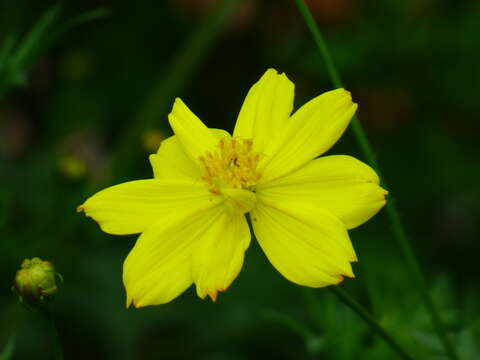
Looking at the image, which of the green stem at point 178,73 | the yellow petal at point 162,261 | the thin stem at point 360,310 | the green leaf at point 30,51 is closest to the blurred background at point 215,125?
the green stem at point 178,73

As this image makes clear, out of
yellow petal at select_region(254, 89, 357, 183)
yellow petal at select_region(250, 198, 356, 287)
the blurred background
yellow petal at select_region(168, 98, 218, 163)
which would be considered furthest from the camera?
Answer: the blurred background

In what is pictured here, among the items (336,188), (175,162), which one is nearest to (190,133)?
(175,162)

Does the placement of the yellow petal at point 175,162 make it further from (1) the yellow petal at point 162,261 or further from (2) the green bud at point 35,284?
(2) the green bud at point 35,284

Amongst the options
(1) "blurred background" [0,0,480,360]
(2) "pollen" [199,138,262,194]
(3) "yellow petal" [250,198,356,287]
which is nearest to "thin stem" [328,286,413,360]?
(3) "yellow petal" [250,198,356,287]

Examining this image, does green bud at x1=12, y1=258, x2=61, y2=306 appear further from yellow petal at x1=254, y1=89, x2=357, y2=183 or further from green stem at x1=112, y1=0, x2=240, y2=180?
green stem at x1=112, y1=0, x2=240, y2=180

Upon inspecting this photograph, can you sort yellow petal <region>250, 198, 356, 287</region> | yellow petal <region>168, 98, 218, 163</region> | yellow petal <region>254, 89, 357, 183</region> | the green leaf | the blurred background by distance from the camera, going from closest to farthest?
yellow petal <region>250, 198, 356, 287</region>
yellow petal <region>254, 89, 357, 183</region>
yellow petal <region>168, 98, 218, 163</region>
the green leaf
the blurred background

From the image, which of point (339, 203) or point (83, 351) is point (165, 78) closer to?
point (83, 351)
